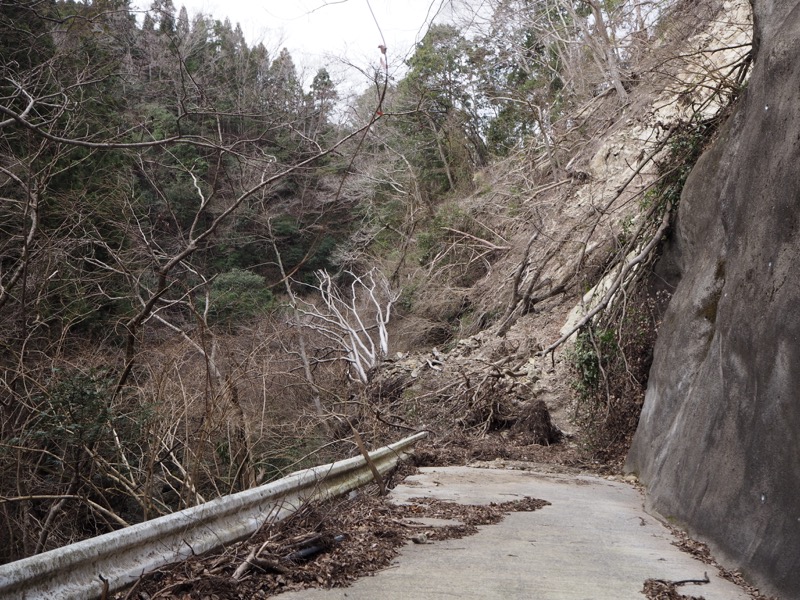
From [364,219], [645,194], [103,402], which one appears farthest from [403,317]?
[103,402]

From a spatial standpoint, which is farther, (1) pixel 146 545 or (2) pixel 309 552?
(2) pixel 309 552

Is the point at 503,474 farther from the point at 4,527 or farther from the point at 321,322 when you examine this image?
the point at 321,322

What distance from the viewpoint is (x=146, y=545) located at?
423 centimetres

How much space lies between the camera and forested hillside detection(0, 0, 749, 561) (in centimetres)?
942

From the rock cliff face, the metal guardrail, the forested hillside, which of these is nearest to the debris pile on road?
the metal guardrail

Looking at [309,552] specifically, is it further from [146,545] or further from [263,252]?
[263,252]

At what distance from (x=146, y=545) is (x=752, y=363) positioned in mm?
4845

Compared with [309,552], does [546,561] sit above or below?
below

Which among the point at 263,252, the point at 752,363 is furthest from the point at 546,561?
the point at 263,252

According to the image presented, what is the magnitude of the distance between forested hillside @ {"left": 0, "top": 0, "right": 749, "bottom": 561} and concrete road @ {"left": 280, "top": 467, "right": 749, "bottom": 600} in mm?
2389

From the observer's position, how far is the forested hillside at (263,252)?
9422mm

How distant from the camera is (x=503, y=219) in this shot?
23766 millimetres

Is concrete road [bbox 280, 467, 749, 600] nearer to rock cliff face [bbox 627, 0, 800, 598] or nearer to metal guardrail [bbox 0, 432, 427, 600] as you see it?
rock cliff face [bbox 627, 0, 800, 598]

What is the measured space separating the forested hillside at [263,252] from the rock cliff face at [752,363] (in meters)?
3.41
